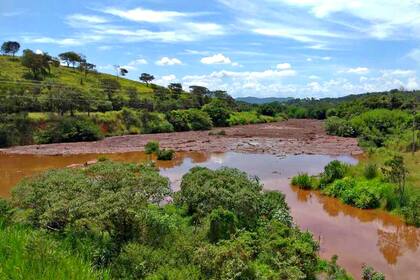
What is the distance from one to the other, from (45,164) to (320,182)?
2479 centimetres

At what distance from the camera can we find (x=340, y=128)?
67375 mm

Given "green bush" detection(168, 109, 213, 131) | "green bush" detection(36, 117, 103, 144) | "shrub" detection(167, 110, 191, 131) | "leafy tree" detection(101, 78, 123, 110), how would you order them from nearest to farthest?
"green bush" detection(36, 117, 103, 144)
"leafy tree" detection(101, 78, 123, 110)
"shrub" detection(167, 110, 191, 131)
"green bush" detection(168, 109, 213, 131)

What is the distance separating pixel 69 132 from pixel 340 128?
41855 millimetres

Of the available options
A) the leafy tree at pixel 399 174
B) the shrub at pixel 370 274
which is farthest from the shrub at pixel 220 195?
the leafy tree at pixel 399 174

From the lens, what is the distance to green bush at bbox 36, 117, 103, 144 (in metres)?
51.8

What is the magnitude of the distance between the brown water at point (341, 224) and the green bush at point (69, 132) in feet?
43.3

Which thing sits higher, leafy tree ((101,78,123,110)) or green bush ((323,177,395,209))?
leafy tree ((101,78,123,110))

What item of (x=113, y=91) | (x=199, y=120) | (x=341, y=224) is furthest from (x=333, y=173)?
(x=113, y=91)

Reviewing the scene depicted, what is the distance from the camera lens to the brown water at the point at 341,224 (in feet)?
53.6

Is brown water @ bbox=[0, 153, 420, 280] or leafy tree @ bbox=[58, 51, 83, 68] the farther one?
leafy tree @ bbox=[58, 51, 83, 68]

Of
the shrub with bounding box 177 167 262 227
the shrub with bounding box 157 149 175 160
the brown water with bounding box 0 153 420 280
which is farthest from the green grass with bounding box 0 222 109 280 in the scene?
the shrub with bounding box 157 149 175 160

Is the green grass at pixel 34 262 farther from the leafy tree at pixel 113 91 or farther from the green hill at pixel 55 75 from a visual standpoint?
the green hill at pixel 55 75

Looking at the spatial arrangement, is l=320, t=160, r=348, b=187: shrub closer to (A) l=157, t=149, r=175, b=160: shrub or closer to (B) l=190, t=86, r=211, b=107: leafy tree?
(A) l=157, t=149, r=175, b=160: shrub

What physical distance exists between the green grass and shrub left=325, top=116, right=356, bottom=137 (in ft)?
205
